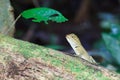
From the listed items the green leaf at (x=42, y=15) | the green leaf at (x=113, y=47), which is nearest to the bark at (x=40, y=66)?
the green leaf at (x=42, y=15)

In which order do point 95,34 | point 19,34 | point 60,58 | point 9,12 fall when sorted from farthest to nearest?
1. point 95,34
2. point 19,34
3. point 9,12
4. point 60,58

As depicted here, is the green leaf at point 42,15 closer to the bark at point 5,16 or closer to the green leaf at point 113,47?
the bark at point 5,16

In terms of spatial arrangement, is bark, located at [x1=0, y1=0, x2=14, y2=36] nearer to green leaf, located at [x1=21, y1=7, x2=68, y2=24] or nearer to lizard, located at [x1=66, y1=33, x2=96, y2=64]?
green leaf, located at [x1=21, y1=7, x2=68, y2=24]

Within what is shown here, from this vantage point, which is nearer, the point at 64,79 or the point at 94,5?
the point at 64,79

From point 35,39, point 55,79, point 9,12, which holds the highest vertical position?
point 9,12

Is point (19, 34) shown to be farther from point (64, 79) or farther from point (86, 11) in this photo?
point (64, 79)

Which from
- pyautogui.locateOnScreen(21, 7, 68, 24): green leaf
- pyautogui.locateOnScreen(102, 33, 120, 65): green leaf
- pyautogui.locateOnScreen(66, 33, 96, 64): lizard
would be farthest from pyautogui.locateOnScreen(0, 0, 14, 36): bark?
pyautogui.locateOnScreen(102, 33, 120, 65): green leaf

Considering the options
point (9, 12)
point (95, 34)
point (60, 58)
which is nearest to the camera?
point (60, 58)

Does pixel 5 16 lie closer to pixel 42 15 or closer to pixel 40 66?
pixel 42 15

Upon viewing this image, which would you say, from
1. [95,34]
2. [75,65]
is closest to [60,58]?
[75,65]
